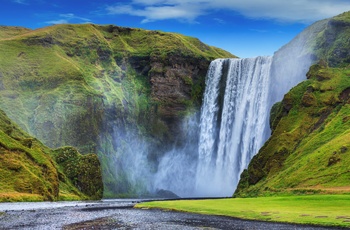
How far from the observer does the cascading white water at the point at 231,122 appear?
139125 mm

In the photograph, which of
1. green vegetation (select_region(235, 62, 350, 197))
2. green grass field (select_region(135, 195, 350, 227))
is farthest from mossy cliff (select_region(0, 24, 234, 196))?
green grass field (select_region(135, 195, 350, 227))

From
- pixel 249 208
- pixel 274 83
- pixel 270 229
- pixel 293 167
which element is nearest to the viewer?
pixel 270 229

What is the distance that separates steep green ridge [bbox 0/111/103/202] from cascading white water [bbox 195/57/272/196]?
38279mm

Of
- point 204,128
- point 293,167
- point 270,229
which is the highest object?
point 204,128

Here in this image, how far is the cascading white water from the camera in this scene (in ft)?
456

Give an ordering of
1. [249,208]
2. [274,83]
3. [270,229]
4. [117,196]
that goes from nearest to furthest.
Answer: [270,229] → [249,208] → [274,83] → [117,196]

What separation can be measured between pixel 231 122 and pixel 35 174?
67.7 metres

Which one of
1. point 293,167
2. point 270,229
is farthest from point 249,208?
point 293,167

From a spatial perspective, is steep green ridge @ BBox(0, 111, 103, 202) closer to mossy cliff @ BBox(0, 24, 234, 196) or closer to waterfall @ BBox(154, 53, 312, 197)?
mossy cliff @ BBox(0, 24, 234, 196)

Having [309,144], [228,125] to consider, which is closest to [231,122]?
[228,125]

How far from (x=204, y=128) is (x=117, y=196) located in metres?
39.6

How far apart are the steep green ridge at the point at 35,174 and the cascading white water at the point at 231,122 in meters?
38.3

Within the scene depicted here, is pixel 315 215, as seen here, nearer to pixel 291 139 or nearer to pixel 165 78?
pixel 291 139

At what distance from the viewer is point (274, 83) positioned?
139m
